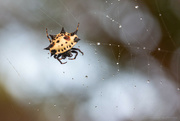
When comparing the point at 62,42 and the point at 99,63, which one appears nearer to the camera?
the point at 62,42

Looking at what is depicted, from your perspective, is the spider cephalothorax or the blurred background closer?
the spider cephalothorax

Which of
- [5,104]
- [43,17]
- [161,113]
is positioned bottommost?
[161,113]

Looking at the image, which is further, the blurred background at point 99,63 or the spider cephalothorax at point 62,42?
the blurred background at point 99,63

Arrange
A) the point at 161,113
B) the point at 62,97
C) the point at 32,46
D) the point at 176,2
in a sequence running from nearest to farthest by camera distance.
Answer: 1. the point at 176,2
2. the point at 161,113
3. the point at 32,46
4. the point at 62,97

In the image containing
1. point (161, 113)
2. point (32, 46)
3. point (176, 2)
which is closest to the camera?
point (176, 2)

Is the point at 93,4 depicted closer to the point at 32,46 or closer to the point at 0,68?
the point at 32,46

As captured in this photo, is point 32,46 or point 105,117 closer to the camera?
point 105,117

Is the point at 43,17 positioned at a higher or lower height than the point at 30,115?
higher

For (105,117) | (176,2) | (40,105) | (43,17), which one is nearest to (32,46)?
(43,17)
